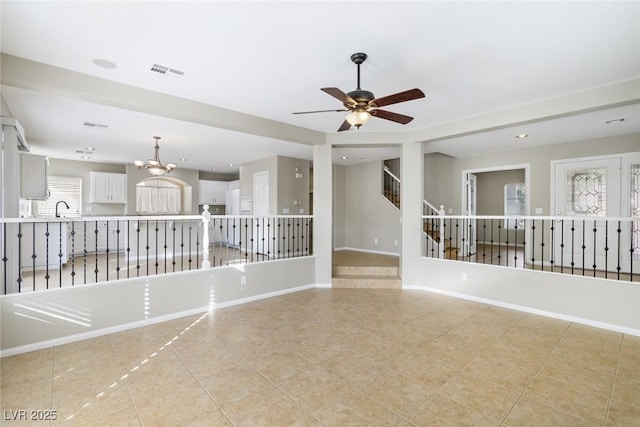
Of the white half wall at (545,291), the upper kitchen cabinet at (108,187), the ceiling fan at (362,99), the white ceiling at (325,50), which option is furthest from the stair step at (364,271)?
the upper kitchen cabinet at (108,187)

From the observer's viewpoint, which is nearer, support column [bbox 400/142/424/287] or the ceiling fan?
the ceiling fan

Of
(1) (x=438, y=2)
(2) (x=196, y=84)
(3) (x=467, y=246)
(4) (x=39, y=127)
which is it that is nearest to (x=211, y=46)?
(2) (x=196, y=84)

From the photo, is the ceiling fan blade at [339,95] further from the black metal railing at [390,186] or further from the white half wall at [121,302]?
the black metal railing at [390,186]

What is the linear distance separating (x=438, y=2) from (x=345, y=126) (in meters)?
1.50

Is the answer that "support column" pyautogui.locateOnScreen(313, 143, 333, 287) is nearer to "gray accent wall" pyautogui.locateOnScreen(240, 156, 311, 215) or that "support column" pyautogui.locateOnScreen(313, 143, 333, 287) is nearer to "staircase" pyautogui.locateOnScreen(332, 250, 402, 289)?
"staircase" pyautogui.locateOnScreen(332, 250, 402, 289)

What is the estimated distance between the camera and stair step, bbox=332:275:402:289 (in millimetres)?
5379

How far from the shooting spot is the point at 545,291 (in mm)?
4027

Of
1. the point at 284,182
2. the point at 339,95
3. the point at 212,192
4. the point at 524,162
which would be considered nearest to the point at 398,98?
the point at 339,95

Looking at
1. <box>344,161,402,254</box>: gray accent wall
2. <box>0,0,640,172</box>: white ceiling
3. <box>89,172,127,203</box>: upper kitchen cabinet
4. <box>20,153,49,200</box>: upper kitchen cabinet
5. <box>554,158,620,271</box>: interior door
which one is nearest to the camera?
<box>0,0,640,172</box>: white ceiling

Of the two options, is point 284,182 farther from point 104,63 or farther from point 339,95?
point 339,95

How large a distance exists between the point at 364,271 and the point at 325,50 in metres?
4.21

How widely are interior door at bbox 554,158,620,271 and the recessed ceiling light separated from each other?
282 inches

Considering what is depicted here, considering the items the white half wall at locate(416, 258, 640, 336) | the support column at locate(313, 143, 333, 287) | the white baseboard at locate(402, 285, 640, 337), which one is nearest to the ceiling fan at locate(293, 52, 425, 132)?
the support column at locate(313, 143, 333, 287)

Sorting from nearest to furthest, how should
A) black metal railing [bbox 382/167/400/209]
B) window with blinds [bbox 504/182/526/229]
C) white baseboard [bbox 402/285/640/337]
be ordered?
1. white baseboard [bbox 402/285/640/337]
2. black metal railing [bbox 382/167/400/209]
3. window with blinds [bbox 504/182/526/229]
